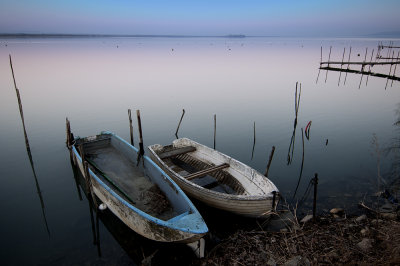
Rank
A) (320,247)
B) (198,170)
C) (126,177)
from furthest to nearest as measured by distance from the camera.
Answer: (198,170), (126,177), (320,247)

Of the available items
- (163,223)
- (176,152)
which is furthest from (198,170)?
(163,223)

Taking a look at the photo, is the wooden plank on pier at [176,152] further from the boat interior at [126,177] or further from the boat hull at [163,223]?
the boat hull at [163,223]

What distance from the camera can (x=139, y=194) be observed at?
9.97 m

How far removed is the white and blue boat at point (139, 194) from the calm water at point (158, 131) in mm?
1168

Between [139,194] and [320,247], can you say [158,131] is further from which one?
[320,247]

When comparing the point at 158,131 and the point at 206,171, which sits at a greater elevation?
the point at 206,171

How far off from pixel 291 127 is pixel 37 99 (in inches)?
947

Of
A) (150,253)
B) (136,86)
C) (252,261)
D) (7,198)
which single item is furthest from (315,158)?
(136,86)

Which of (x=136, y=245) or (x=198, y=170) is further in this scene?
(x=198, y=170)

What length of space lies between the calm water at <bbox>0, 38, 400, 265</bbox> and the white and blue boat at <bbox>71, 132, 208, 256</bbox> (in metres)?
1.17

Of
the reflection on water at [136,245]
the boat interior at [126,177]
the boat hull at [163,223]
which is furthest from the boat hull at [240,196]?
the reflection on water at [136,245]

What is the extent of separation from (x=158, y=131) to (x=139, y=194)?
907 centimetres

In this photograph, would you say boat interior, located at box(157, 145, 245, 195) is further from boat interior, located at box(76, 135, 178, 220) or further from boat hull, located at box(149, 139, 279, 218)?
boat interior, located at box(76, 135, 178, 220)

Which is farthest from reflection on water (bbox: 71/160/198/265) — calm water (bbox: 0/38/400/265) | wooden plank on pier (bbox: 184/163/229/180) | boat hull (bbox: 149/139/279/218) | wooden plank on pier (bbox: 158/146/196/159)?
wooden plank on pier (bbox: 158/146/196/159)
